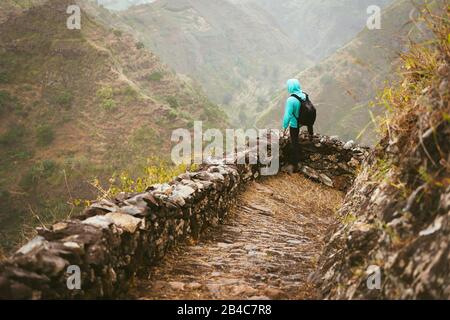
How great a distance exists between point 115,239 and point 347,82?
8378cm

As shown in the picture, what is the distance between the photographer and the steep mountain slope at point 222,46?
103688 millimetres

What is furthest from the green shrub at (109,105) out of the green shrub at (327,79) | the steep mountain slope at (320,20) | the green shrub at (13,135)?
the steep mountain slope at (320,20)

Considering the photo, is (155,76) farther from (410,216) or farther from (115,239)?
(410,216)

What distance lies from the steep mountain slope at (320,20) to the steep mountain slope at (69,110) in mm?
117237

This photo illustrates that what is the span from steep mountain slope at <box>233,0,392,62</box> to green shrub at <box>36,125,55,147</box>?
428 ft

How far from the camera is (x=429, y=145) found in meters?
2.37

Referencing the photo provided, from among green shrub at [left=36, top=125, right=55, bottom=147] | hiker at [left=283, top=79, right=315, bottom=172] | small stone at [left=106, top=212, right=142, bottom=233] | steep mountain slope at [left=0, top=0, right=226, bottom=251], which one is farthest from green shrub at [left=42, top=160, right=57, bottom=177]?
small stone at [left=106, top=212, right=142, bottom=233]

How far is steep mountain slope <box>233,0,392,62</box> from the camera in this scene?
153 meters

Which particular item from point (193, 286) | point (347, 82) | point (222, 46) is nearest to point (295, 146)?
point (193, 286)

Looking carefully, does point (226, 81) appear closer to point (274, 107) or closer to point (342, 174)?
point (274, 107)

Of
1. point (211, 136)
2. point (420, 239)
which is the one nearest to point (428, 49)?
point (420, 239)

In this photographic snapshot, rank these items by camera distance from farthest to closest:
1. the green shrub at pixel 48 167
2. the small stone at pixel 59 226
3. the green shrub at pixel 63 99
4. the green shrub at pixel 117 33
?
the green shrub at pixel 117 33 < the green shrub at pixel 63 99 < the green shrub at pixel 48 167 < the small stone at pixel 59 226

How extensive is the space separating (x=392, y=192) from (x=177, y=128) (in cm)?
3395

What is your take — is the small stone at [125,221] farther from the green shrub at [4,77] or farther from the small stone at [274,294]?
the green shrub at [4,77]
